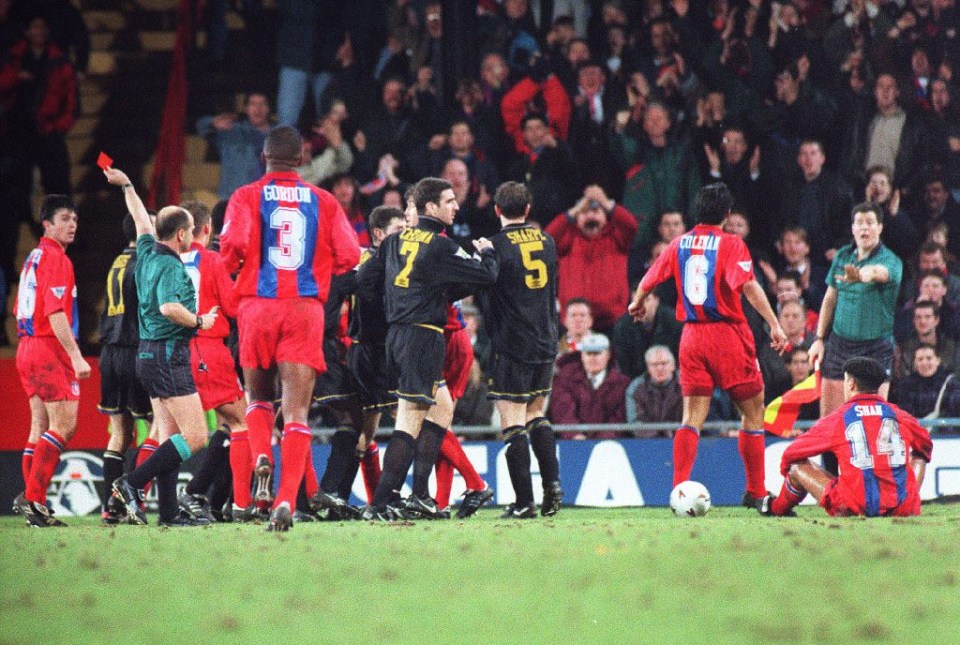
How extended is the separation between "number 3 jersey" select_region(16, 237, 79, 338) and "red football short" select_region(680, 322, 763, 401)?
4210mm

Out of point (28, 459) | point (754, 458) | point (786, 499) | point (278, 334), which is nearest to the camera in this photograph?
point (278, 334)

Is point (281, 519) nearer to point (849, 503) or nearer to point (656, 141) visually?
point (849, 503)

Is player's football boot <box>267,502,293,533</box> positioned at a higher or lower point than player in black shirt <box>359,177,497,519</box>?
lower

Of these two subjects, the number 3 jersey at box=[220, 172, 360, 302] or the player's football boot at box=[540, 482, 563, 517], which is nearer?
the number 3 jersey at box=[220, 172, 360, 302]

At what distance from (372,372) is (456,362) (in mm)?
584

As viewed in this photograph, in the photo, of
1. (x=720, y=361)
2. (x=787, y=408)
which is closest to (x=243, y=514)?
(x=720, y=361)

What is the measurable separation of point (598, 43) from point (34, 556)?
34.8 feet

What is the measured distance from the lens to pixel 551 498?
9.17m

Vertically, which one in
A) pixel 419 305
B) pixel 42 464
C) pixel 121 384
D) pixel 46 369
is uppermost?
pixel 419 305

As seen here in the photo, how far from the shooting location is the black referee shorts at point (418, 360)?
8.32 meters

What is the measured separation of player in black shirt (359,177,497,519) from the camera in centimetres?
827

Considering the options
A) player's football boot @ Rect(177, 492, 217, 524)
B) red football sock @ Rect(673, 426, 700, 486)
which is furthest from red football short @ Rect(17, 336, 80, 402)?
red football sock @ Rect(673, 426, 700, 486)

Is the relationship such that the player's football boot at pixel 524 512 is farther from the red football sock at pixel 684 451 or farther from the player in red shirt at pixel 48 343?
the player in red shirt at pixel 48 343

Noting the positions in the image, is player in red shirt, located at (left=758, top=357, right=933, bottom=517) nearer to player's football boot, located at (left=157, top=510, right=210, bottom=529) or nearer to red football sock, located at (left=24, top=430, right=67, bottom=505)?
player's football boot, located at (left=157, top=510, right=210, bottom=529)
